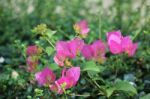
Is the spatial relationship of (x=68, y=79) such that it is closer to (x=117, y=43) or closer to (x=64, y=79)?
(x=64, y=79)

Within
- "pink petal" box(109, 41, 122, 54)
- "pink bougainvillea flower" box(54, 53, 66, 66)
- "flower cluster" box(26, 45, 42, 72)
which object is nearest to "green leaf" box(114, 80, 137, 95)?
"pink petal" box(109, 41, 122, 54)

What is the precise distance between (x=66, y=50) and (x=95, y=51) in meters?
0.19

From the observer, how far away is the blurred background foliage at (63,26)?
2.30 m

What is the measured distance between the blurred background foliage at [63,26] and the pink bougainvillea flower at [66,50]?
418 millimetres

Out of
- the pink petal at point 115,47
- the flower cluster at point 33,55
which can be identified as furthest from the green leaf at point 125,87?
the flower cluster at point 33,55

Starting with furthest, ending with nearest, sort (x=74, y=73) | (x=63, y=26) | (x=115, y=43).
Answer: (x=63, y=26)
(x=115, y=43)
(x=74, y=73)

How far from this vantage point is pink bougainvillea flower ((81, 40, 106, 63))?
2000 mm

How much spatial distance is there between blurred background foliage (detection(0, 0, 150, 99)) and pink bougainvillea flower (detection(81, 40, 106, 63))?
30cm

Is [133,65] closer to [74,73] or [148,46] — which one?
[148,46]

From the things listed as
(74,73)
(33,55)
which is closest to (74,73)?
(74,73)

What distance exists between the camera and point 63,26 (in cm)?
330

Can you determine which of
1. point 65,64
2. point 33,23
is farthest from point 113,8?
point 65,64

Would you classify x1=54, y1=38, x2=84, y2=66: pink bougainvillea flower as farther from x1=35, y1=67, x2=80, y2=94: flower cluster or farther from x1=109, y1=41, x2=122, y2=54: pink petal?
x1=109, y1=41, x2=122, y2=54: pink petal

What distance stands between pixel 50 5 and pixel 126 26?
23.5 inches
